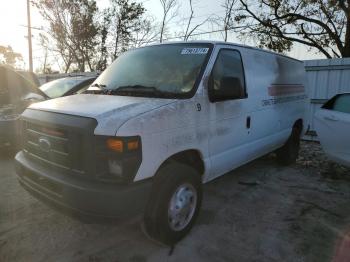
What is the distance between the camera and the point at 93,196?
256cm

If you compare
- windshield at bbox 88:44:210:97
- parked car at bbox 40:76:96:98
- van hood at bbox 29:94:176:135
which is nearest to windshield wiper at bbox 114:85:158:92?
windshield at bbox 88:44:210:97

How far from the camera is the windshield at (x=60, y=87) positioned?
831 cm

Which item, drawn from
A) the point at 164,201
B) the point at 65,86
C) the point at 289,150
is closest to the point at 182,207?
the point at 164,201

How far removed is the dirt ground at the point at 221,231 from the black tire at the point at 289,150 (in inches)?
45.9

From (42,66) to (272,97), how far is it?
38.2m

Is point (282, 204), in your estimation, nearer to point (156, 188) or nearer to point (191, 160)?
point (191, 160)

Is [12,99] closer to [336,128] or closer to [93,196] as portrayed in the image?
[93,196]

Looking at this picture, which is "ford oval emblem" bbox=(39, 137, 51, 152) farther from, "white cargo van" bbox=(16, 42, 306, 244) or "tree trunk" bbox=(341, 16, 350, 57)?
"tree trunk" bbox=(341, 16, 350, 57)

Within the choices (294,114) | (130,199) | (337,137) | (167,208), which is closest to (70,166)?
(130,199)

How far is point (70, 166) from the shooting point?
2.80 metres

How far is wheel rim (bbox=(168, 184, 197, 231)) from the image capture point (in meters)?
3.09

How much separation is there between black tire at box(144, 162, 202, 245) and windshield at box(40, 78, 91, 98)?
5.97 meters

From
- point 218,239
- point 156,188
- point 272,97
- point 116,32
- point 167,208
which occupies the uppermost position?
point 116,32

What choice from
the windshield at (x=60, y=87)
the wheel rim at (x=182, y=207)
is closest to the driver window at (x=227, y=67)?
the wheel rim at (x=182, y=207)
